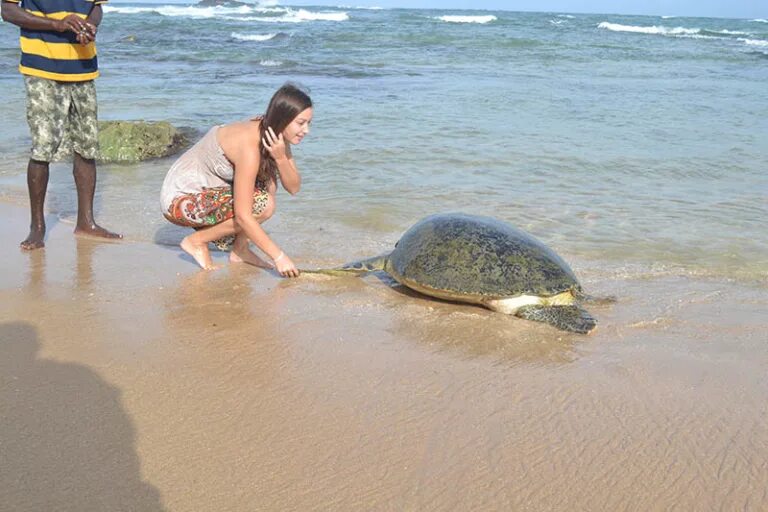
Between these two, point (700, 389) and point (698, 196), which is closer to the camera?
point (700, 389)

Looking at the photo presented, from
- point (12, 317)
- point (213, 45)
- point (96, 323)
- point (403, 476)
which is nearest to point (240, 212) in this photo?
point (96, 323)

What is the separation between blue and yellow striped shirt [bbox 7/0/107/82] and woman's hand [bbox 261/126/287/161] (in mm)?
1521

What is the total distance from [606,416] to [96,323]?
2.26m

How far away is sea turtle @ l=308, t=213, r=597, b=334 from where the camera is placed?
3.91 metres

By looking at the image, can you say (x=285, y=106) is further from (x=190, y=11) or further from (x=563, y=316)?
(x=190, y=11)

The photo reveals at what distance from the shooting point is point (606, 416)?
278cm

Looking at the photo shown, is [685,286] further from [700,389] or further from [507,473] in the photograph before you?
[507,473]

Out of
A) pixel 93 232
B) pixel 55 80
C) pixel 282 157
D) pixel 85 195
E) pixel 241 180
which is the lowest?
pixel 93 232

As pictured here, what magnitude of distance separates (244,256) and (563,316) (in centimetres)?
196

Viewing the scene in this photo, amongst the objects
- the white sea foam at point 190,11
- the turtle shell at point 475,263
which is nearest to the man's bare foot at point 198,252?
the turtle shell at point 475,263

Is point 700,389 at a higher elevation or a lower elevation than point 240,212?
lower

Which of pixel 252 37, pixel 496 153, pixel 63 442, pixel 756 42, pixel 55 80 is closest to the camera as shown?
pixel 63 442

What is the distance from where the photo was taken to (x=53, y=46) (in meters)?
4.51

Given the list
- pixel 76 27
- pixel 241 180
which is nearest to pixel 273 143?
pixel 241 180
